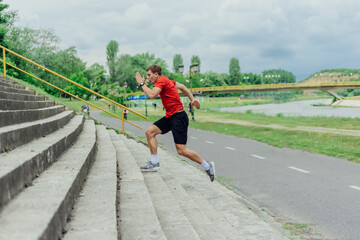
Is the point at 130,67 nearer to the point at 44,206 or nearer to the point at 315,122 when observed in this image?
the point at 315,122

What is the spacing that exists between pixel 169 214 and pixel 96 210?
3.28 feet

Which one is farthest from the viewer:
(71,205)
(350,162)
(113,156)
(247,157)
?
(247,157)

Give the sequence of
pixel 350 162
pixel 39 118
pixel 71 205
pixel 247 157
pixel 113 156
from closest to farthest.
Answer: pixel 71 205
pixel 113 156
pixel 39 118
pixel 350 162
pixel 247 157

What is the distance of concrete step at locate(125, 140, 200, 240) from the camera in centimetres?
327

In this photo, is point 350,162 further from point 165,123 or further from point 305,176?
point 165,123

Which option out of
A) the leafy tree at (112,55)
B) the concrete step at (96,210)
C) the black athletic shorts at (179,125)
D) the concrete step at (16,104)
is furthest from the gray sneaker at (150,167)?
the leafy tree at (112,55)

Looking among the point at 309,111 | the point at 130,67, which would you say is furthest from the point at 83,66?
the point at 309,111

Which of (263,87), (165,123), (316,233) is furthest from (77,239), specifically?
(263,87)

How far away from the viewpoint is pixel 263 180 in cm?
727

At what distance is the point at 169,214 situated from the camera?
3.79 meters

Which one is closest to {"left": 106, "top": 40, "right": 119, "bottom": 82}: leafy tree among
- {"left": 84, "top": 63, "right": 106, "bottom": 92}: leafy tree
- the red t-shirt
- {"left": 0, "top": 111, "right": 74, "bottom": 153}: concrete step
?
{"left": 84, "top": 63, "right": 106, "bottom": 92}: leafy tree

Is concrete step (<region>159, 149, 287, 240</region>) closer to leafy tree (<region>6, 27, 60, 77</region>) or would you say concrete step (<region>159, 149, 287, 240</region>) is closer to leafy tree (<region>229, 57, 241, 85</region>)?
leafy tree (<region>6, 27, 60, 77</region>)

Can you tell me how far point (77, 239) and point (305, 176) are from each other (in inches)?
243

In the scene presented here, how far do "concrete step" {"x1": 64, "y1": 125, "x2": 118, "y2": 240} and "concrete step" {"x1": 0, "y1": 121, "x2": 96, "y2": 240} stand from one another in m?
0.09
